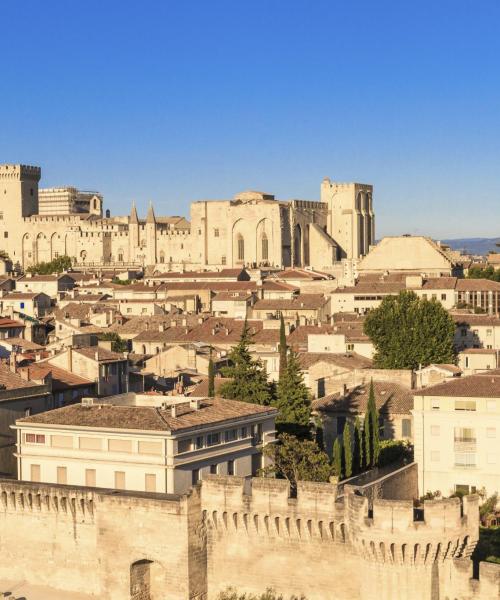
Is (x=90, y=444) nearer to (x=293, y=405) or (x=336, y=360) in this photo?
(x=293, y=405)

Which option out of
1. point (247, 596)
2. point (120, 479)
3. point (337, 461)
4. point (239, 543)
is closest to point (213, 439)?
point (120, 479)

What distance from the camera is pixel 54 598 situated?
103 ft

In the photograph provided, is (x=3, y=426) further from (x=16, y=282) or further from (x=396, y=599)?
(x=16, y=282)

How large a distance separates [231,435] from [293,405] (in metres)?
7.13

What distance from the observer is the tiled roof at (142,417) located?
33.8 m

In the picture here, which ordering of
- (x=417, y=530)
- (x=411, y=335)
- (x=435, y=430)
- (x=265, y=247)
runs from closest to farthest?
(x=417, y=530) → (x=435, y=430) → (x=411, y=335) → (x=265, y=247)

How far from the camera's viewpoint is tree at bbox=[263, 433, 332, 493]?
35.6 m

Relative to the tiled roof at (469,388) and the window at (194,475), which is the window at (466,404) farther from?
the window at (194,475)

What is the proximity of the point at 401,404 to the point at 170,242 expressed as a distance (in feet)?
324

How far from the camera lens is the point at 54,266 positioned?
13838cm

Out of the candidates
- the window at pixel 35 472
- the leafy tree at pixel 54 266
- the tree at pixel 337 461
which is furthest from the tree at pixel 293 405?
the leafy tree at pixel 54 266

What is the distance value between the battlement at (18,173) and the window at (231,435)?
126034 mm

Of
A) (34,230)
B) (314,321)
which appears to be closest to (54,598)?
(314,321)

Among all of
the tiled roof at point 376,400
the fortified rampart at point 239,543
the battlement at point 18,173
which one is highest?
the battlement at point 18,173
